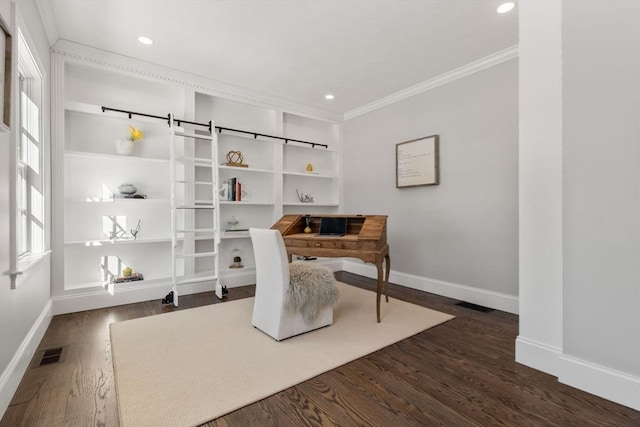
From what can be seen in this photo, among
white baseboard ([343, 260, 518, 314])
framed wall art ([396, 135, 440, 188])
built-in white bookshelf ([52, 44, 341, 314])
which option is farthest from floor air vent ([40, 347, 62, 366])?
framed wall art ([396, 135, 440, 188])

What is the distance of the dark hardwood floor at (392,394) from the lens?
1.47 m

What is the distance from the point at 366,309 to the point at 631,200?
2.16 meters

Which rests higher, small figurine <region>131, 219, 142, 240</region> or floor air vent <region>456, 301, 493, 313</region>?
small figurine <region>131, 219, 142, 240</region>

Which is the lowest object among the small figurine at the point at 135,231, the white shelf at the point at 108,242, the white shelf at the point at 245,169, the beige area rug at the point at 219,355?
Result: the beige area rug at the point at 219,355

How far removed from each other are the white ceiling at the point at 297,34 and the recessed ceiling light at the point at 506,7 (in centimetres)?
6

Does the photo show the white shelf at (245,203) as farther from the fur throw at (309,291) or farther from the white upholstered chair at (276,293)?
the fur throw at (309,291)

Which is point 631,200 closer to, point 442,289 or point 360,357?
point 360,357

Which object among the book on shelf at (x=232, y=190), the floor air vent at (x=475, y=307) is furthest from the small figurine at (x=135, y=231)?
the floor air vent at (x=475, y=307)

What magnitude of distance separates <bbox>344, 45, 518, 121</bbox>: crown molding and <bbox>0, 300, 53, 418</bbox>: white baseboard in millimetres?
4372

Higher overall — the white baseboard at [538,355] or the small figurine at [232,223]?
the small figurine at [232,223]

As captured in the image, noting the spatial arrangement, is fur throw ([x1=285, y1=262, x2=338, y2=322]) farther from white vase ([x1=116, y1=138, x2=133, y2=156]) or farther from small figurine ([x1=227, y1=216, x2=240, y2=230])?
white vase ([x1=116, y1=138, x2=133, y2=156])

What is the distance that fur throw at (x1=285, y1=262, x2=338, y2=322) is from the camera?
7.54 ft

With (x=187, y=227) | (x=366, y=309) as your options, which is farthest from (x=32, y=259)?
(x=366, y=309)

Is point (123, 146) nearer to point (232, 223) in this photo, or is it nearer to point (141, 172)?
point (141, 172)
